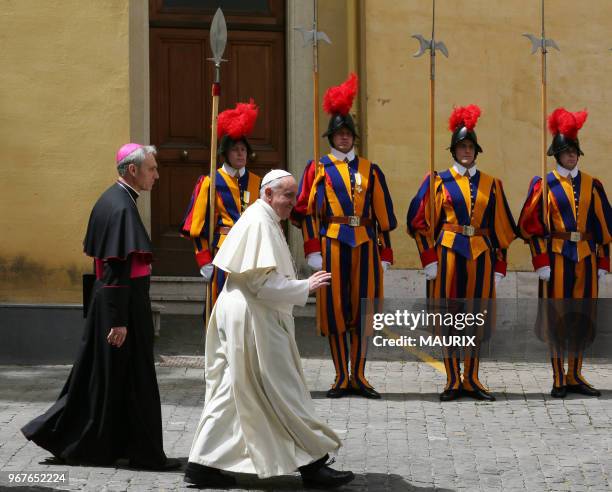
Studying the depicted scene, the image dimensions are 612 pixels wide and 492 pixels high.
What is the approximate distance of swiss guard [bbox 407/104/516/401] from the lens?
10.0 m

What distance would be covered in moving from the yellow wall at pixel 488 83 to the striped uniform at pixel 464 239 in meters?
2.52

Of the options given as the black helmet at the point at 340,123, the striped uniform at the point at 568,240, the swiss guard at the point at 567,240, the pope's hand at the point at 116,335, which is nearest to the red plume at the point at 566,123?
the swiss guard at the point at 567,240

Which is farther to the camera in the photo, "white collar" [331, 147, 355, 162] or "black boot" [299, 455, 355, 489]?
"white collar" [331, 147, 355, 162]

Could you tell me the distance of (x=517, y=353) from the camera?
1192cm

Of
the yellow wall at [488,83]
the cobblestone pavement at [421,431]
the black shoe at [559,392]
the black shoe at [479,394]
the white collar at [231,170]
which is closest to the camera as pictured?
the cobblestone pavement at [421,431]

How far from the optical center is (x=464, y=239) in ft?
33.1

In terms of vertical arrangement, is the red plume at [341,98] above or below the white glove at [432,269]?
above

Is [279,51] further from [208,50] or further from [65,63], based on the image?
[65,63]

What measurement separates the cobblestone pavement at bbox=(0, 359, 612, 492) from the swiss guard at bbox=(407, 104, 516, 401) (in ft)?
1.09

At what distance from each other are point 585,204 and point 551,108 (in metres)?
2.75

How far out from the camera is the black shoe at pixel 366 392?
9.95m

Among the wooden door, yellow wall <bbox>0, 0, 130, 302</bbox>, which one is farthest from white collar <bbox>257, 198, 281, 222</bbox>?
the wooden door

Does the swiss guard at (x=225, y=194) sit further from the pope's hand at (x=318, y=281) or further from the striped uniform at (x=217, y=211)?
the pope's hand at (x=318, y=281)

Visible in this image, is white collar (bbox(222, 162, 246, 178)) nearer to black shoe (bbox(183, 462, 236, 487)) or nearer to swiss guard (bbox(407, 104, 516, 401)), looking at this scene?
swiss guard (bbox(407, 104, 516, 401))
